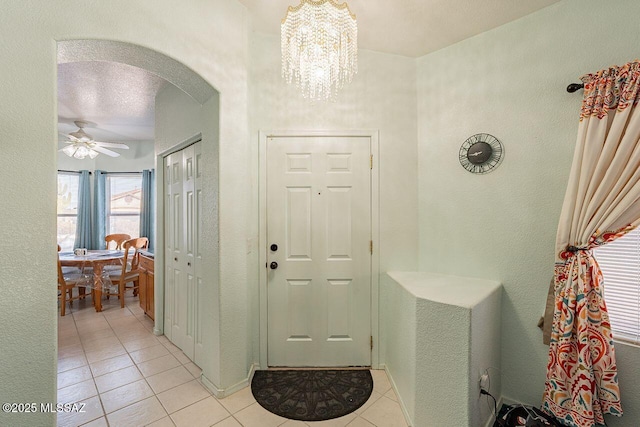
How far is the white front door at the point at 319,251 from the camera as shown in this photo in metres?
2.31

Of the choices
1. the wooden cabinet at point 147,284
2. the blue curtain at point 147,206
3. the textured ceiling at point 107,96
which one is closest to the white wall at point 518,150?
the textured ceiling at point 107,96

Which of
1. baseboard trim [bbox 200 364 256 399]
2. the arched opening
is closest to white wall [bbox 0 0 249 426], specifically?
the arched opening

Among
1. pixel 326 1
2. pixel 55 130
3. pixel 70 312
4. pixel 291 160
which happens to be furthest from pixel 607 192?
pixel 70 312

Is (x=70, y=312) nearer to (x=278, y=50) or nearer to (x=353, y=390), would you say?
(x=353, y=390)

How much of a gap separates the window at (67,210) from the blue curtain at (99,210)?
35 centimetres

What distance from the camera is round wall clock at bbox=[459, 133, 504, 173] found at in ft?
6.64

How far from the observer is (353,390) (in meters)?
2.04

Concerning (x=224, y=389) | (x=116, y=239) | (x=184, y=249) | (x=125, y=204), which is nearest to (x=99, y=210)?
(x=125, y=204)

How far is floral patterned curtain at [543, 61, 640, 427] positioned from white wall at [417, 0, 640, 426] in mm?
147

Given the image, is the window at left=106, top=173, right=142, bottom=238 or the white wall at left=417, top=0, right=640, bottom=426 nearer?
the white wall at left=417, top=0, right=640, bottom=426

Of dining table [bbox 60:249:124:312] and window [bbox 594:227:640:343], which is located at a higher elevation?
window [bbox 594:227:640:343]

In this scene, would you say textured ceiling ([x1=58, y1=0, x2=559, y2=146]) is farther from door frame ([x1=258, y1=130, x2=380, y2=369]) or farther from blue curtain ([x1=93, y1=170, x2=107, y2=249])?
blue curtain ([x1=93, y1=170, x2=107, y2=249])

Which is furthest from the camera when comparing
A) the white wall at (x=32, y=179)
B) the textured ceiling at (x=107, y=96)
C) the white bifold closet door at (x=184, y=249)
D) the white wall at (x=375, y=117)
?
the textured ceiling at (x=107, y=96)

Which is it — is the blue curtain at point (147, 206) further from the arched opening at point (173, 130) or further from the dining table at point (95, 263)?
the arched opening at point (173, 130)
